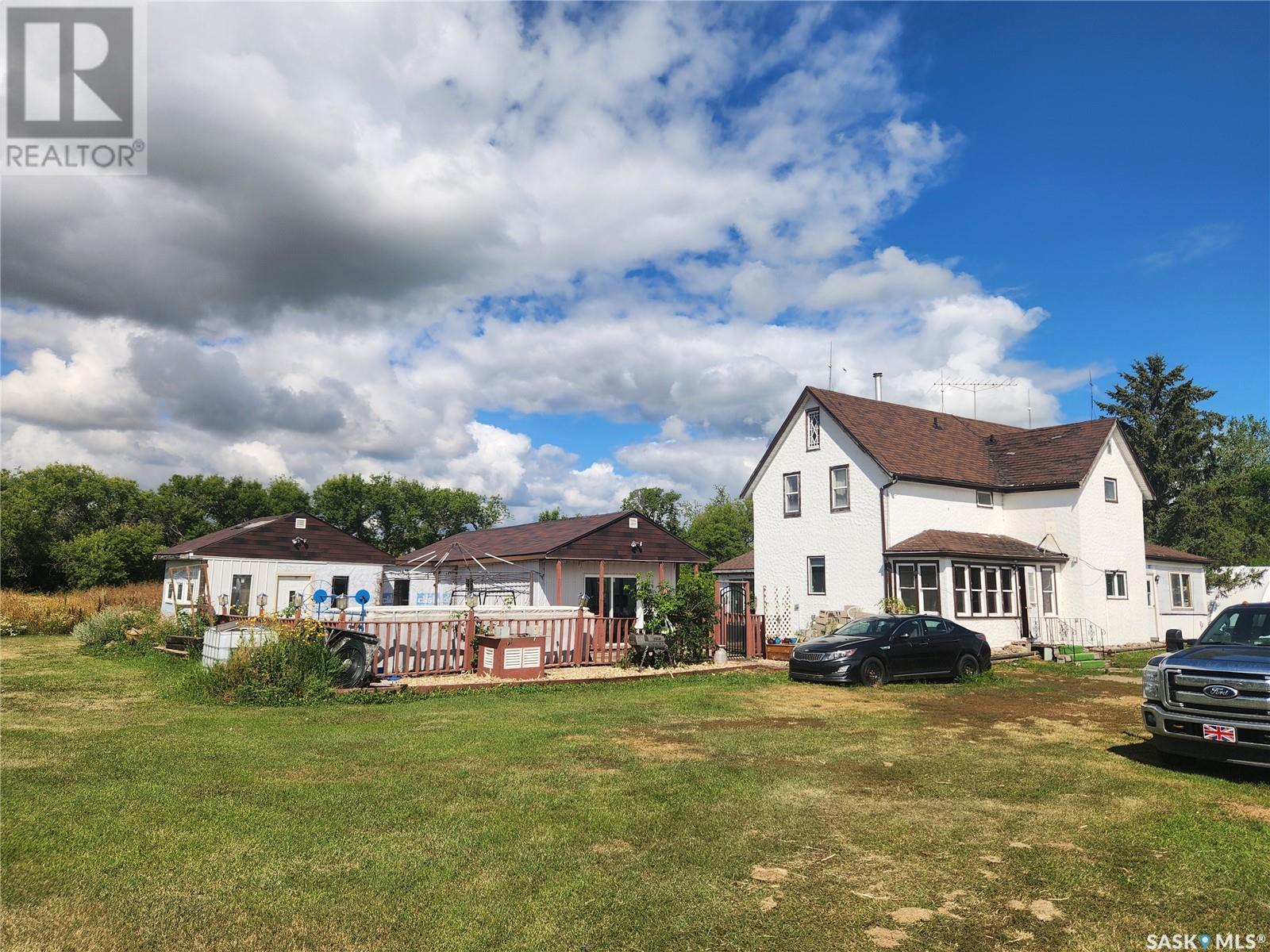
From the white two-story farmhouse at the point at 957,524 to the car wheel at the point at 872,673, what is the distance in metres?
8.56

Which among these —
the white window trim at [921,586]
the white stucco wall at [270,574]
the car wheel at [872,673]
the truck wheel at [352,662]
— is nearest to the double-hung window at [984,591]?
the white window trim at [921,586]

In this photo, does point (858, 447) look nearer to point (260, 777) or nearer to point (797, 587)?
point (797, 587)

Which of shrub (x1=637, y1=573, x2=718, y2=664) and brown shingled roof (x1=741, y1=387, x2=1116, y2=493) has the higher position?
brown shingled roof (x1=741, y1=387, x2=1116, y2=493)

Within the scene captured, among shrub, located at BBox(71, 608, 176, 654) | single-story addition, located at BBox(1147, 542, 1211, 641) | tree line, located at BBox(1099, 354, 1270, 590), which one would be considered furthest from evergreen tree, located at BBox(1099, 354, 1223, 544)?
shrub, located at BBox(71, 608, 176, 654)

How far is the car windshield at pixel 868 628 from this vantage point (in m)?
16.8

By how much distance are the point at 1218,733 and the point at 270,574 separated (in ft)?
104

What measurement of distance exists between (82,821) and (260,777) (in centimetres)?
170

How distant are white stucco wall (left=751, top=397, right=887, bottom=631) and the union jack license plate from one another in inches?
673

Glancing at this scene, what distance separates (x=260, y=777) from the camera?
7.69 metres

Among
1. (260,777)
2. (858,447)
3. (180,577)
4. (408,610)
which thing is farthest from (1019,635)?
(180,577)

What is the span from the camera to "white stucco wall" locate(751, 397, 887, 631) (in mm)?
25703

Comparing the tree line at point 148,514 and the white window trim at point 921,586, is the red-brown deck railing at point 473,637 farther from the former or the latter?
the tree line at point 148,514

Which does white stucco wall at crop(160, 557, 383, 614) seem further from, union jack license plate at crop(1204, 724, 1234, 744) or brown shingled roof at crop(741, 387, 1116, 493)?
union jack license plate at crop(1204, 724, 1234, 744)

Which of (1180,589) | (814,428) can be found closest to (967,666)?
(814,428)
